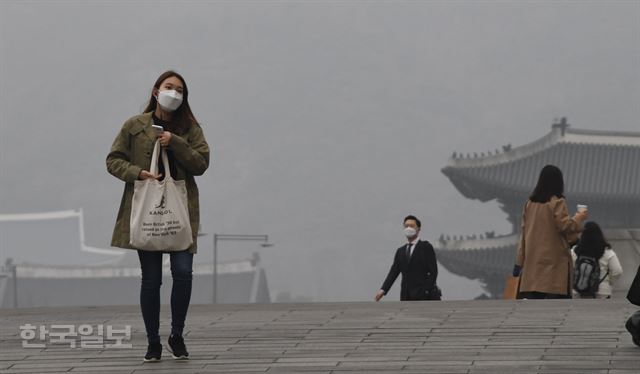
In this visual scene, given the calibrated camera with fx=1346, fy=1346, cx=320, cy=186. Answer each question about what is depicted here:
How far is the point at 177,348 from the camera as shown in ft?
18.8

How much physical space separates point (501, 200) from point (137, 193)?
38.2 metres

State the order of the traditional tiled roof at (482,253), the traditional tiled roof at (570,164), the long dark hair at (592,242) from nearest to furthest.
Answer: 1. the long dark hair at (592,242)
2. the traditional tiled roof at (570,164)
3. the traditional tiled roof at (482,253)

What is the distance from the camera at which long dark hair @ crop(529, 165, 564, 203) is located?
8625mm

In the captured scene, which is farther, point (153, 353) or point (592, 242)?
point (592, 242)

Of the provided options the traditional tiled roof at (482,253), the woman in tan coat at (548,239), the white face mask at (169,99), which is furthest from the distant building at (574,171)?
the white face mask at (169,99)

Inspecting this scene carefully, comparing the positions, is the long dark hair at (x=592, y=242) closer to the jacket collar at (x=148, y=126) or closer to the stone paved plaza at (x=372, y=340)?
the stone paved plaza at (x=372, y=340)

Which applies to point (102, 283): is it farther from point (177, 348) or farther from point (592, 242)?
point (177, 348)

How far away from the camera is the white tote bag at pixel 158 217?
5.53 meters

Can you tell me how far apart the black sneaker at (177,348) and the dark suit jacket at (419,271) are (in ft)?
14.3

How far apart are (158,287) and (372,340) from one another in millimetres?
1220

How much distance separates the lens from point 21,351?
6402mm

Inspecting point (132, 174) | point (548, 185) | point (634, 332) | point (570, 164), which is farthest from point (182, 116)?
point (570, 164)

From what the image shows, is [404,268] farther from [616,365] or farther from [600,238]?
[616,365]

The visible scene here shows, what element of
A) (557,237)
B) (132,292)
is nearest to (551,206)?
(557,237)
